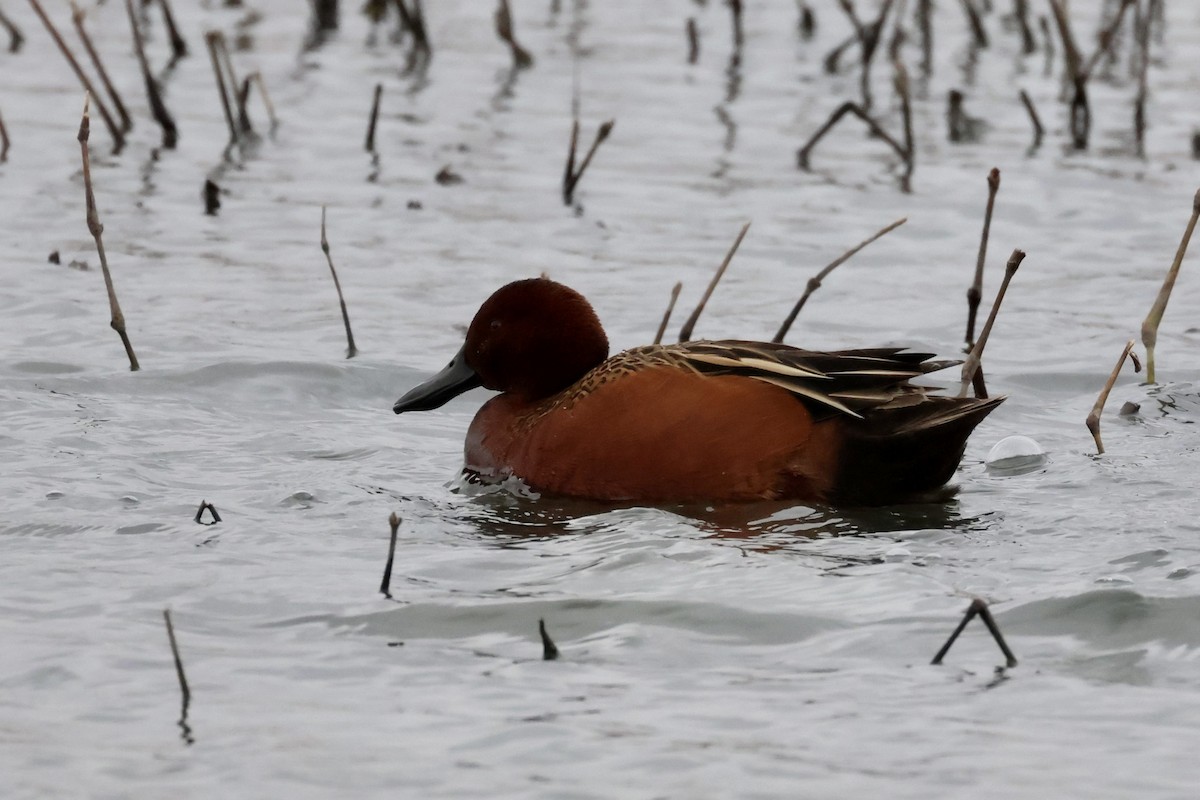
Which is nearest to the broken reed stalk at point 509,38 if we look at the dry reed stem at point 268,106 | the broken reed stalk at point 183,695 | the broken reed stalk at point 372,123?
the dry reed stem at point 268,106

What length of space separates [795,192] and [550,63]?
158 inches

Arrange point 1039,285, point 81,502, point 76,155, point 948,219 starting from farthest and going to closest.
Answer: point 76,155, point 948,219, point 1039,285, point 81,502

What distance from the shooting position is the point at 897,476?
5.89 metres

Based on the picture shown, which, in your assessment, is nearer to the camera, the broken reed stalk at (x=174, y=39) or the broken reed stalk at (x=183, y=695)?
the broken reed stalk at (x=183, y=695)

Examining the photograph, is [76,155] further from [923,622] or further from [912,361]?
[923,622]

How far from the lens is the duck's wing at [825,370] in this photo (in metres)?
5.75

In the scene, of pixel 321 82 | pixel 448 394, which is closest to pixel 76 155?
pixel 321 82

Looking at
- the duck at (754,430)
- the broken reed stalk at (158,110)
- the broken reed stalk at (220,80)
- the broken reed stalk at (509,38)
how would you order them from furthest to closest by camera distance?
A: 1. the broken reed stalk at (509,38)
2. the broken reed stalk at (158,110)
3. the broken reed stalk at (220,80)
4. the duck at (754,430)

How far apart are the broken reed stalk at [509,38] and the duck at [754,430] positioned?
826 centimetres

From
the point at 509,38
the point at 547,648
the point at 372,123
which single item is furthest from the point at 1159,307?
the point at 509,38

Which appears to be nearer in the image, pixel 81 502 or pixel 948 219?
pixel 81 502

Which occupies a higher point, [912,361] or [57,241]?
[912,361]

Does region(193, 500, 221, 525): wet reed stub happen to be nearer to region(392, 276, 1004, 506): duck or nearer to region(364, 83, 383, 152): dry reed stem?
region(392, 276, 1004, 506): duck

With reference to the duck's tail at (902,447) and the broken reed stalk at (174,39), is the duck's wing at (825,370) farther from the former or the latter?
the broken reed stalk at (174,39)
